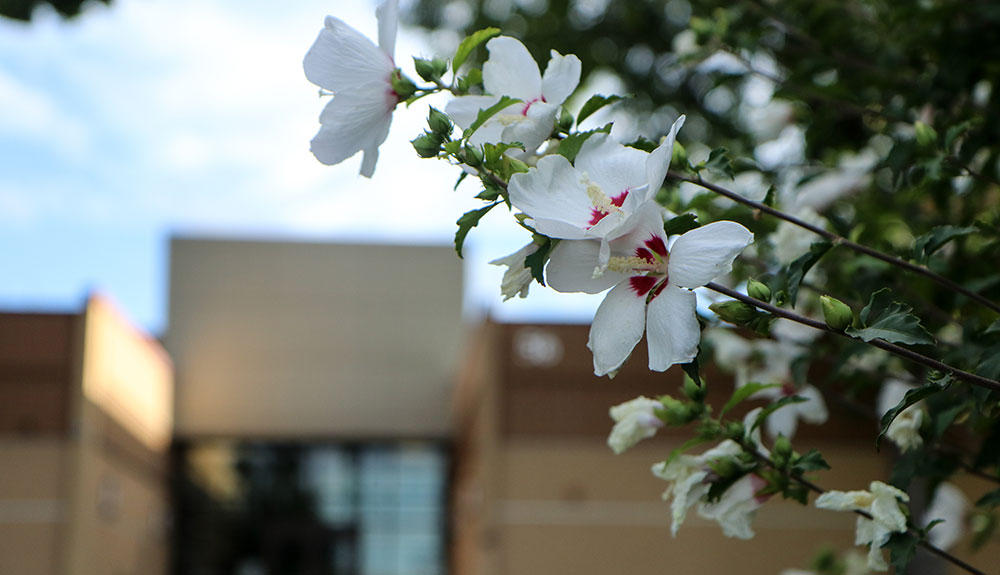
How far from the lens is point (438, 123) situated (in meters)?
1.13

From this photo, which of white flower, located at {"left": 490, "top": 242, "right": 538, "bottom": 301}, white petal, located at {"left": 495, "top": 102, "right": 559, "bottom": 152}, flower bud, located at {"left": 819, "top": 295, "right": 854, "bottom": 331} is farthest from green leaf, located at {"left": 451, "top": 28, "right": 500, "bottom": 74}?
flower bud, located at {"left": 819, "top": 295, "right": 854, "bottom": 331}

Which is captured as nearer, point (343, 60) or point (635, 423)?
point (343, 60)

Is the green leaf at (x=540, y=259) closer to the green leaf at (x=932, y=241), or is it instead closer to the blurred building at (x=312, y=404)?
the green leaf at (x=932, y=241)

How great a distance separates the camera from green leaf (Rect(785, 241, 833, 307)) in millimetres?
1300

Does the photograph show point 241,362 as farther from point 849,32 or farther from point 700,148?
point 849,32

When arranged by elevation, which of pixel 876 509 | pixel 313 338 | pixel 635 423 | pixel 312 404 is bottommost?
pixel 876 509

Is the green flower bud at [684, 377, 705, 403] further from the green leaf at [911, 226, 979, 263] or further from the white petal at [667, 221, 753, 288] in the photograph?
the white petal at [667, 221, 753, 288]

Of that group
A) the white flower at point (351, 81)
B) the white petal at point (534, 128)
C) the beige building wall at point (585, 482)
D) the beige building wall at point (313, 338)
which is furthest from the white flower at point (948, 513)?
the beige building wall at point (313, 338)

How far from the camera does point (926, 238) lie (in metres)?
1.44

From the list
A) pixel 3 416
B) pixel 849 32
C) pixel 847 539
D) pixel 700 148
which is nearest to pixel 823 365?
pixel 847 539

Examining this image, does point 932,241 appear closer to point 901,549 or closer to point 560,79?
point 901,549

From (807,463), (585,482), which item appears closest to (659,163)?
(807,463)

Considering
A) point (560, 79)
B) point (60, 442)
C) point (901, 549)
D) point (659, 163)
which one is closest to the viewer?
point (659, 163)

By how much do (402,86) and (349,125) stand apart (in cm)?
8
